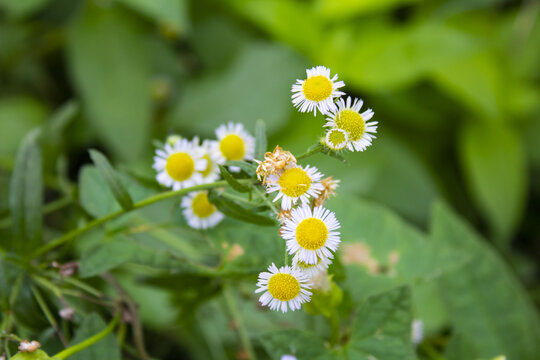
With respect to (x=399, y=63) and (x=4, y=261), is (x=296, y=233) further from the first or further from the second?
(x=399, y=63)

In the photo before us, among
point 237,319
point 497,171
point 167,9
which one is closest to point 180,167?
point 237,319

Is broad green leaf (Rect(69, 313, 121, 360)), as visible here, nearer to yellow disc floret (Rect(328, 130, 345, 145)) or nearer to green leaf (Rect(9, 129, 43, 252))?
green leaf (Rect(9, 129, 43, 252))

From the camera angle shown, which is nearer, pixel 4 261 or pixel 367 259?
pixel 4 261

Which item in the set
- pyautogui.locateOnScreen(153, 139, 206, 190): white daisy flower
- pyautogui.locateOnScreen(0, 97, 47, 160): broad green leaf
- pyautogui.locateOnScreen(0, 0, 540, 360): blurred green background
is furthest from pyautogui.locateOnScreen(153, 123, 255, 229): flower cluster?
pyautogui.locateOnScreen(0, 97, 47, 160): broad green leaf

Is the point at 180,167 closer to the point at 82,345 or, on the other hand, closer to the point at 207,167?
the point at 207,167

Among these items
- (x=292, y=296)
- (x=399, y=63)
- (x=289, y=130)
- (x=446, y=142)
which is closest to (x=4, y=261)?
(x=292, y=296)

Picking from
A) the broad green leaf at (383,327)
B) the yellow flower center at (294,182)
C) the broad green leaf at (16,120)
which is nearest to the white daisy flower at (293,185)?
the yellow flower center at (294,182)

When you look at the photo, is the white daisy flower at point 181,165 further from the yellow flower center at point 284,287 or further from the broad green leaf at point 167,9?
the broad green leaf at point 167,9
